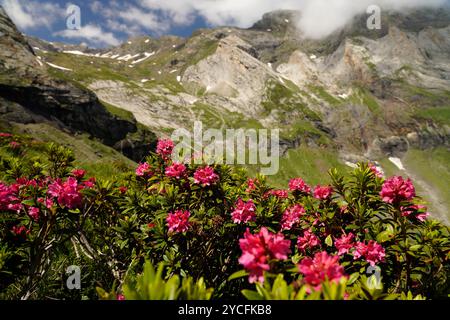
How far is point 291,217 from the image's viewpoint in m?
4.86

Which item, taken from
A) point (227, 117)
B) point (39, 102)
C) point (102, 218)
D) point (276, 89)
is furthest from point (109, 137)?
point (276, 89)

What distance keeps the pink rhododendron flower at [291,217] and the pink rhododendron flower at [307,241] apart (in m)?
0.25

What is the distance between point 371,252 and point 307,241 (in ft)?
3.22

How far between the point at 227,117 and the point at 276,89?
44.0m

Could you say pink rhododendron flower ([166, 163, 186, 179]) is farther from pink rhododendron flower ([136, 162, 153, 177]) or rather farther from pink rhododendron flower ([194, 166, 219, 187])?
pink rhododendron flower ([136, 162, 153, 177])

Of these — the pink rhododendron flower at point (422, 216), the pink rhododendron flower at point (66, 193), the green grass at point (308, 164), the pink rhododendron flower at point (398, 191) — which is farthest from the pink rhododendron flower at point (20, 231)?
the green grass at point (308, 164)

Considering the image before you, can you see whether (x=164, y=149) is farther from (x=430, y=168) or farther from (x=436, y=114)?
(x=436, y=114)

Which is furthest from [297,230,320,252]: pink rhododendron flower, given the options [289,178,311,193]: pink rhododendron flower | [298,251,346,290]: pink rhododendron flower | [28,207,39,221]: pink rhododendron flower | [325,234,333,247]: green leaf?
[28,207,39,221]: pink rhododendron flower

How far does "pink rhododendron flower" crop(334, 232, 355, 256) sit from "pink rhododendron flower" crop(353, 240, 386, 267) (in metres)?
0.19

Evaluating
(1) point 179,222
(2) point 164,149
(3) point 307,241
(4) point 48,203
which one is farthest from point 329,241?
(4) point 48,203

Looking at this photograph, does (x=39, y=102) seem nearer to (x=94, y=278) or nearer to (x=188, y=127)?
(x=94, y=278)

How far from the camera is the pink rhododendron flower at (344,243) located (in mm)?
4301

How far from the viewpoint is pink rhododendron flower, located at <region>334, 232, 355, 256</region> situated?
430 centimetres

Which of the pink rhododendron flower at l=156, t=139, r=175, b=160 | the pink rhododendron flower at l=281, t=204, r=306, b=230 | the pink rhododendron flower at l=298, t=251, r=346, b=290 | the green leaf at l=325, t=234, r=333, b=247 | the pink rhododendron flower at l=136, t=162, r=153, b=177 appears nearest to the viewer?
the pink rhododendron flower at l=298, t=251, r=346, b=290
